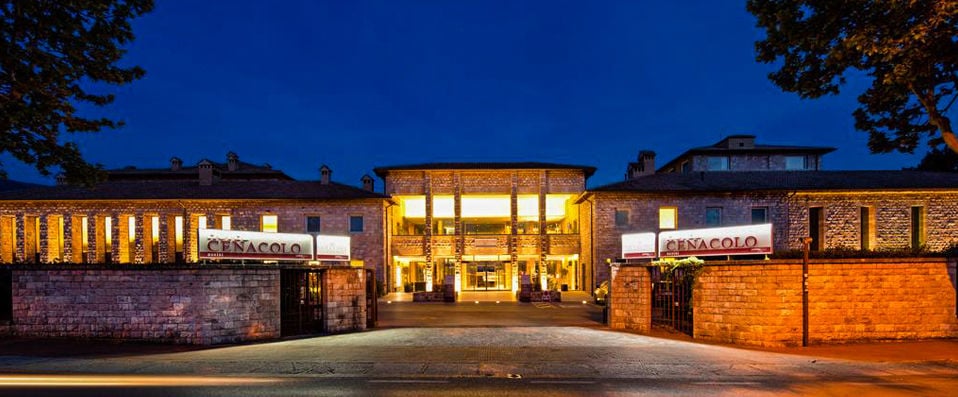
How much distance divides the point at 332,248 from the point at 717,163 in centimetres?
3726

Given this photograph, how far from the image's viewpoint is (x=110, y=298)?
1349 cm

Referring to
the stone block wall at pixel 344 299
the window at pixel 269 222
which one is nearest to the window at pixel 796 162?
the stone block wall at pixel 344 299

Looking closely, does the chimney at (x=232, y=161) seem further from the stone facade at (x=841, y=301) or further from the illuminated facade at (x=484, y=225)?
the stone facade at (x=841, y=301)

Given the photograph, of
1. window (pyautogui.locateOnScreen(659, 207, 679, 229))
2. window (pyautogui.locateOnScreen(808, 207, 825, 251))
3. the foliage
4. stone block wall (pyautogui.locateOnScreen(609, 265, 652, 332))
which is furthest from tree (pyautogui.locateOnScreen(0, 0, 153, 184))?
the foliage

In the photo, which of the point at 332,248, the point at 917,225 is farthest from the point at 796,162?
the point at 332,248

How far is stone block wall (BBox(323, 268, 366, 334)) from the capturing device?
15586 mm

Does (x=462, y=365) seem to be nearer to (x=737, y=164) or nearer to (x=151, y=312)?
(x=151, y=312)

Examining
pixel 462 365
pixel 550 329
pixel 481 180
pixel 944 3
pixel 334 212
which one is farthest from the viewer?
pixel 481 180

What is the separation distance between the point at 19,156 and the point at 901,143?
25.7 metres

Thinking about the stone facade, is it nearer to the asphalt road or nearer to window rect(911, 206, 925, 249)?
the asphalt road

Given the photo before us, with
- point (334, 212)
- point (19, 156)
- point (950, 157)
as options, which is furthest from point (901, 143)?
point (950, 157)

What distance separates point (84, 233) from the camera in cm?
3438

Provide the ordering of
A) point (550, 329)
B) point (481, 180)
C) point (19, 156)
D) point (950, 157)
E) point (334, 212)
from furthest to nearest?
point (950, 157) → point (481, 180) → point (334, 212) → point (550, 329) → point (19, 156)

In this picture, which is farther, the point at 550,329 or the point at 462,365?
the point at 550,329
